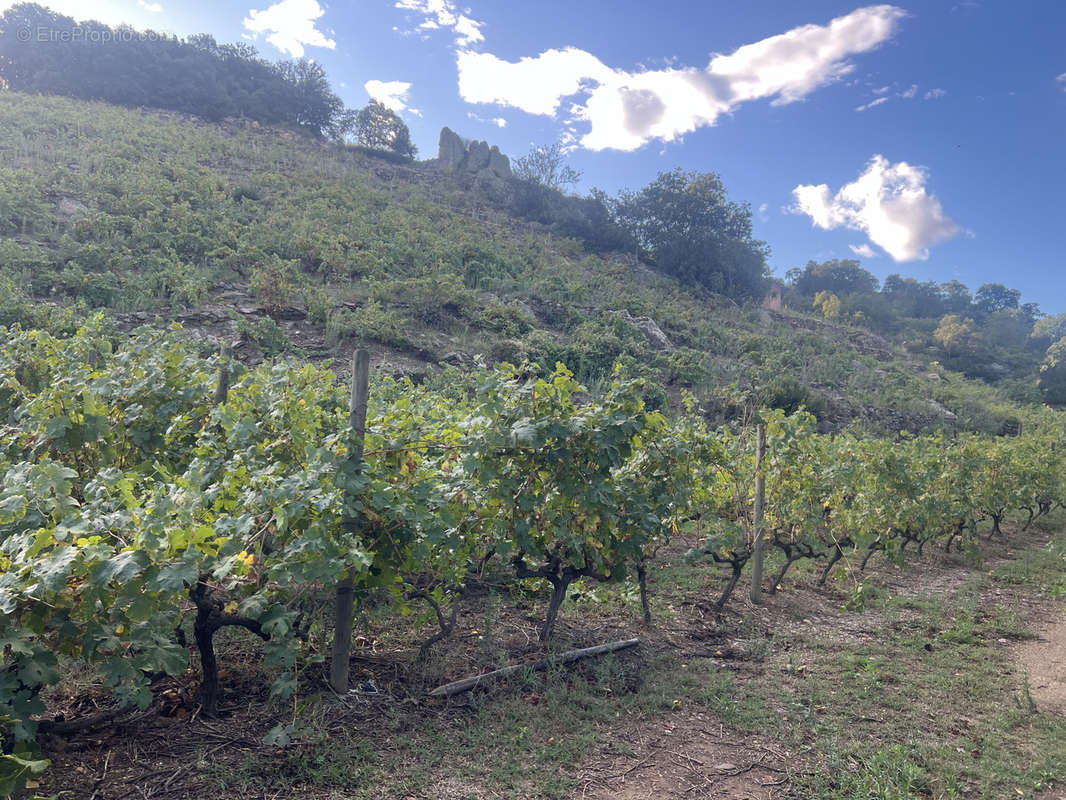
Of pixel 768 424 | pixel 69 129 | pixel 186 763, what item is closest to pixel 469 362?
pixel 768 424

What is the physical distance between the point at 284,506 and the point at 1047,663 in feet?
18.7

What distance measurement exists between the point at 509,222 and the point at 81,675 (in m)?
31.5

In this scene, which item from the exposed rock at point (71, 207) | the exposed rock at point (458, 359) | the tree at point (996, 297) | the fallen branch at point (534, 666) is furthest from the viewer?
the tree at point (996, 297)

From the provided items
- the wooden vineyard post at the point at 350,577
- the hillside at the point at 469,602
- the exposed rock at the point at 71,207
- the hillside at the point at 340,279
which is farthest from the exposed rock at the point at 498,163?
the wooden vineyard post at the point at 350,577

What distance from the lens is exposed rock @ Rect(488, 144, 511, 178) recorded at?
38.2m

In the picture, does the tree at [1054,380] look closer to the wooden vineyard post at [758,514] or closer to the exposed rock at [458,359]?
the exposed rock at [458,359]

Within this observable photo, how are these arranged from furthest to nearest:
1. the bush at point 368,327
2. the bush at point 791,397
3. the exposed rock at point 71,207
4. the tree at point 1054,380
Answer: the tree at point 1054,380 → the bush at point 791,397 → the exposed rock at point 71,207 → the bush at point 368,327

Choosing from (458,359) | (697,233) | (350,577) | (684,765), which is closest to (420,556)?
(350,577)

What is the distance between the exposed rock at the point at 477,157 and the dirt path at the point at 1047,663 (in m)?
37.2

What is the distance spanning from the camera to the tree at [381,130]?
125 feet

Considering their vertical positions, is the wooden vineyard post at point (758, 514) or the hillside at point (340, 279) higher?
the hillside at point (340, 279)

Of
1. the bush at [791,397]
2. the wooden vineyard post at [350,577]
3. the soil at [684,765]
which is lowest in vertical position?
the soil at [684,765]

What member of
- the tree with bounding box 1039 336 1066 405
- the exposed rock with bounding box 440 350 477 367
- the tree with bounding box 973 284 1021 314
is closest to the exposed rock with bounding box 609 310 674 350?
the exposed rock with bounding box 440 350 477 367

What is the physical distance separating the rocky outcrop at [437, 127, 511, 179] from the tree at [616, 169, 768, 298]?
26.4ft
